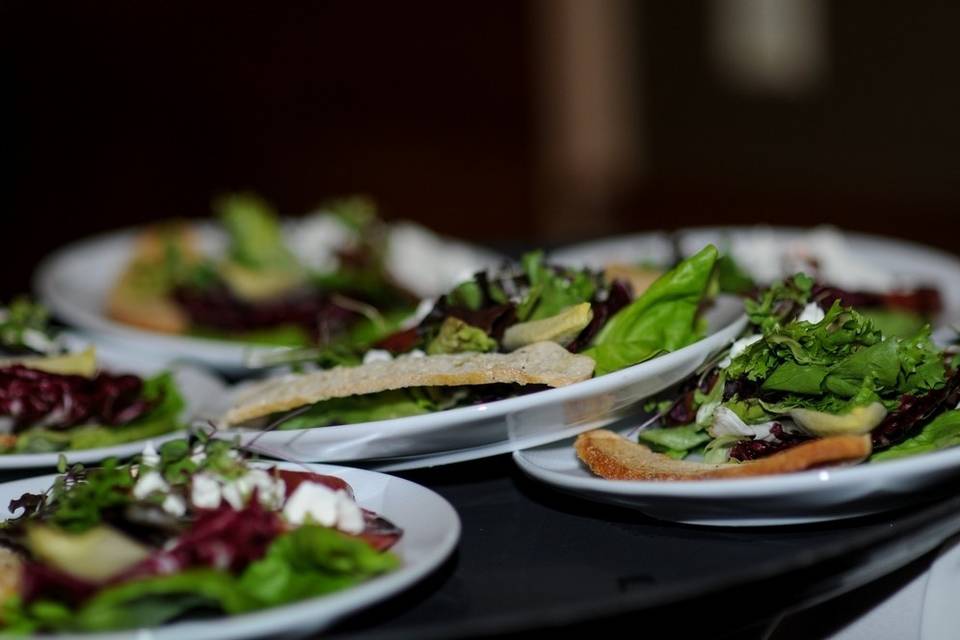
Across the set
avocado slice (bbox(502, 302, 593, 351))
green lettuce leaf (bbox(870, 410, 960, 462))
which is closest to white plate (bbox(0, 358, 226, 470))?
avocado slice (bbox(502, 302, 593, 351))

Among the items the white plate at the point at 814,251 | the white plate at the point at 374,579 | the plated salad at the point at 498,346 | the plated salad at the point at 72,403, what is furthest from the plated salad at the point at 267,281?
the white plate at the point at 374,579

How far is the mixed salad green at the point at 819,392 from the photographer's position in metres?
1.71

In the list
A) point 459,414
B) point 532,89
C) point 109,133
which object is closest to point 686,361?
point 459,414

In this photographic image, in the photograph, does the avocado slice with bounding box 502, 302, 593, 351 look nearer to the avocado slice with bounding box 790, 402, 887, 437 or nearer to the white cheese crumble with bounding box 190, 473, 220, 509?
the avocado slice with bounding box 790, 402, 887, 437

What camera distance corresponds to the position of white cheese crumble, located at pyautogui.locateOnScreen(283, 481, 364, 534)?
5.21ft

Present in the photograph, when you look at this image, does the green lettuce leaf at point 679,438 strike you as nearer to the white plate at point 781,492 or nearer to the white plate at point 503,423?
the white plate at point 503,423

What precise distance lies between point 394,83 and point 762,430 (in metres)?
8.92

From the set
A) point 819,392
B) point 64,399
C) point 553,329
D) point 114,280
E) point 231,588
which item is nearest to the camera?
point 231,588

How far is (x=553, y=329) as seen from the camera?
197 cm

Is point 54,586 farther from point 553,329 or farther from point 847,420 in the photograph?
point 847,420

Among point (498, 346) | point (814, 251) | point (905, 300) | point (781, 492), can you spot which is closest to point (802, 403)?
point (781, 492)

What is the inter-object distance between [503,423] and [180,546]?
0.52m

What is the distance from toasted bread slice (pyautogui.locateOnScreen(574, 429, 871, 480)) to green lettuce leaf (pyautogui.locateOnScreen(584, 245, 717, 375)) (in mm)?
209

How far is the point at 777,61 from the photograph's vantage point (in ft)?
28.0
